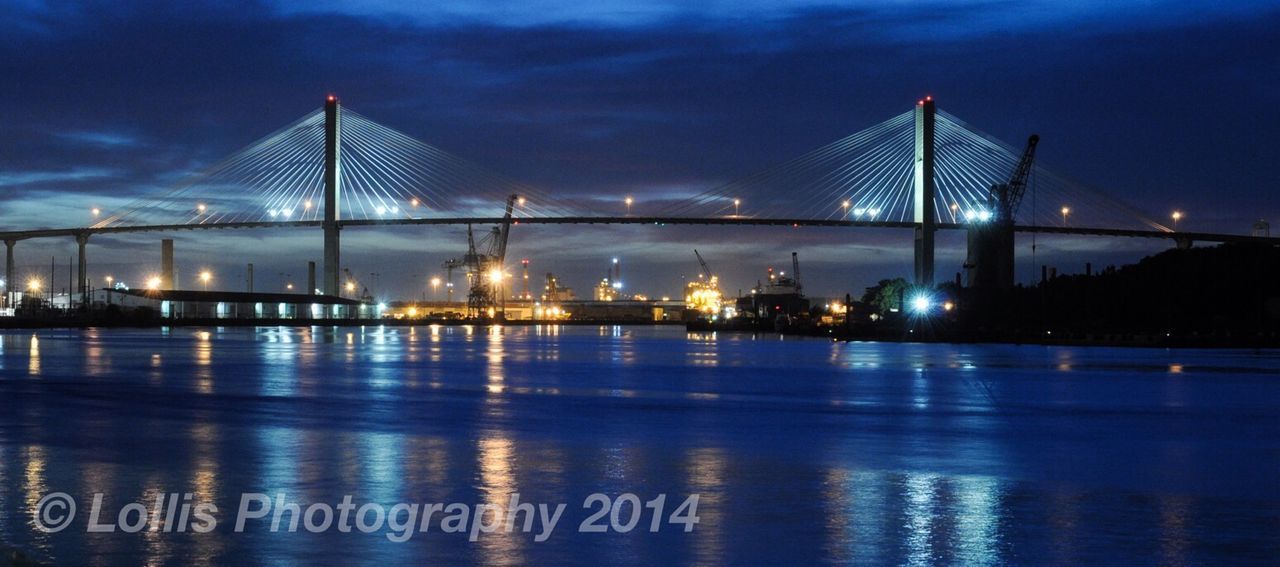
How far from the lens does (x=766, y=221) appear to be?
103 m

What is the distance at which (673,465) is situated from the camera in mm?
11906

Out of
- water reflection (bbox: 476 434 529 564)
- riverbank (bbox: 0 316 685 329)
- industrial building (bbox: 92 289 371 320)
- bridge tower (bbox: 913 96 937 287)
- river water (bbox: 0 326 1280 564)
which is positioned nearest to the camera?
water reflection (bbox: 476 434 529 564)

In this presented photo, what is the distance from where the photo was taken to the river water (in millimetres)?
8148

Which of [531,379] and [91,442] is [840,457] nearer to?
[91,442]

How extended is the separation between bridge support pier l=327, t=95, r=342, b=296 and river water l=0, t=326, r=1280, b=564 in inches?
2861

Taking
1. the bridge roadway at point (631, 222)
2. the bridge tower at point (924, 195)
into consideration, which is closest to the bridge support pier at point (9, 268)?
the bridge roadway at point (631, 222)

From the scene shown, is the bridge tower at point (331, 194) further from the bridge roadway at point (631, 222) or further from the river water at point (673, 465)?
the river water at point (673, 465)

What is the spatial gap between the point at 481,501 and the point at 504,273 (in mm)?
150425

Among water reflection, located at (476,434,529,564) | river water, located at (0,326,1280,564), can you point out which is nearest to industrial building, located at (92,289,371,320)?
river water, located at (0,326,1280,564)

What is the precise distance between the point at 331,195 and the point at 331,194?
0.33 ft

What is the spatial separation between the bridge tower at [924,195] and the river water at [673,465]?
64105 mm

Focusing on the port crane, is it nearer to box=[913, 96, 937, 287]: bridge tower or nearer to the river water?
box=[913, 96, 937, 287]: bridge tower

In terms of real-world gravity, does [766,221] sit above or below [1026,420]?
above

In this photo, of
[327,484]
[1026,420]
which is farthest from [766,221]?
[327,484]
